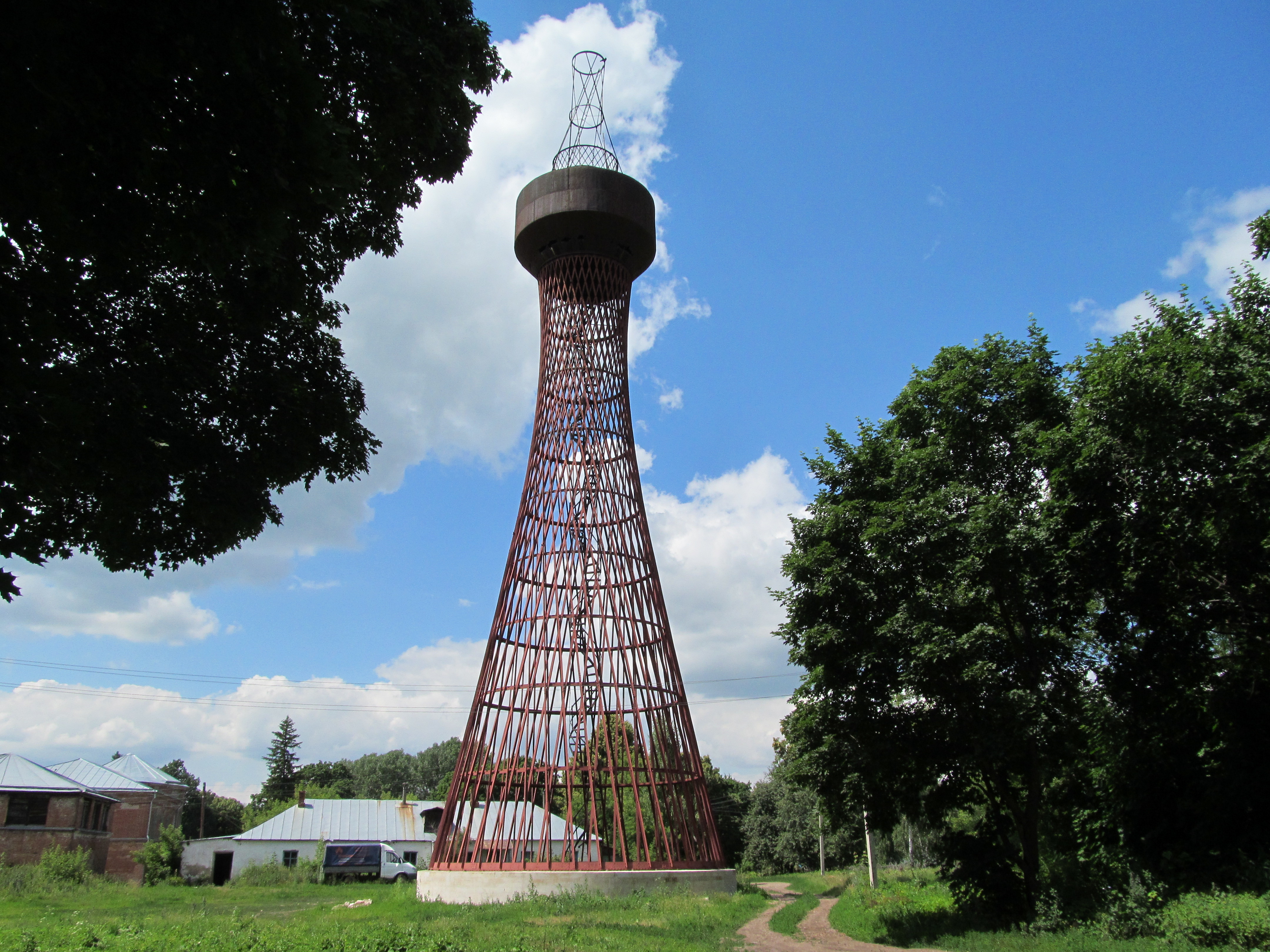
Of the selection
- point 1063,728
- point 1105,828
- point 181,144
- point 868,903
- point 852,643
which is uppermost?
point 181,144

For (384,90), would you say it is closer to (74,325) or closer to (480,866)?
(74,325)

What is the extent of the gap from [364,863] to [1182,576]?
93.1 feet

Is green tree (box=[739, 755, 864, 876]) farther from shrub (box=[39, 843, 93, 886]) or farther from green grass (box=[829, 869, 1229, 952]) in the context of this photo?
shrub (box=[39, 843, 93, 886])

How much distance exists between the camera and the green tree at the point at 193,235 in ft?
14.3

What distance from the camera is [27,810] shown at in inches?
1152

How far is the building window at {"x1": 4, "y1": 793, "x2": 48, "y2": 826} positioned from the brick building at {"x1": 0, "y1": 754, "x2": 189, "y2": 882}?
2cm

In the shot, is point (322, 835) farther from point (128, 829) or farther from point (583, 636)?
point (583, 636)

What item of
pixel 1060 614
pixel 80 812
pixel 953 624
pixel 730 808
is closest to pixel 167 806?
pixel 80 812

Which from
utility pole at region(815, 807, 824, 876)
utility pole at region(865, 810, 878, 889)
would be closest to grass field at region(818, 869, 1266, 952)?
utility pole at region(865, 810, 878, 889)

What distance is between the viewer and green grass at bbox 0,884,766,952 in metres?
8.62

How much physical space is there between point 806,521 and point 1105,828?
6347mm

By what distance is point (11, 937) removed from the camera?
9312 millimetres

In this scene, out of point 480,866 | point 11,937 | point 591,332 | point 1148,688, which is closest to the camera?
point 11,937

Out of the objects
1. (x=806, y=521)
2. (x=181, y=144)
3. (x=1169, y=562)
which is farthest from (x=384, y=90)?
(x=1169, y=562)
